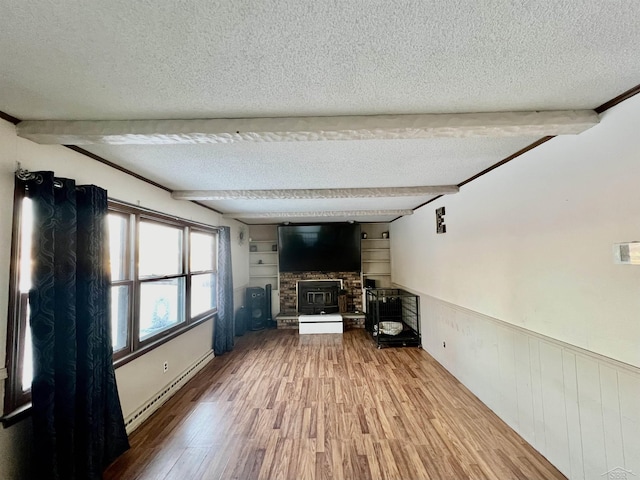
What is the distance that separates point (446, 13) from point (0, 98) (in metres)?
2.15

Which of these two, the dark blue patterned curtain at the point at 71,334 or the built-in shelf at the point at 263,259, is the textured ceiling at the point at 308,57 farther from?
the built-in shelf at the point at 263,259

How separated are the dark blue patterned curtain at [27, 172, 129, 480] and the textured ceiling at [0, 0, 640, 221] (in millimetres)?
601

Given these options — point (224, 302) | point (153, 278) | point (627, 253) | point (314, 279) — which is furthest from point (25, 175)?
point (314, 279)

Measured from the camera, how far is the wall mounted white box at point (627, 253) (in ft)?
4.76

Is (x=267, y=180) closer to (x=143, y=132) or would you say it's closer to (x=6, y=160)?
(x=143, y=132)

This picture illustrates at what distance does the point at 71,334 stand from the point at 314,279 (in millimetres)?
5073

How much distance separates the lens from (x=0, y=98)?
141 centimetres

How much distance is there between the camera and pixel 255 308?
622 cm

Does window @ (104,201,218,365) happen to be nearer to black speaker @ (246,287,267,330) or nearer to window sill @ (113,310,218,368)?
window sill @ (113,310,218,368)

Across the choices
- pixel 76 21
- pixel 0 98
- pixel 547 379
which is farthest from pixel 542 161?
pixel 0 98

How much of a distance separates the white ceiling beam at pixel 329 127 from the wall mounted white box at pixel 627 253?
28.7 inches

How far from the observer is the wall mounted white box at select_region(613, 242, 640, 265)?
145cm

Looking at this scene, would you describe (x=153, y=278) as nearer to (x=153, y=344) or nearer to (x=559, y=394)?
(x=153, y=344)

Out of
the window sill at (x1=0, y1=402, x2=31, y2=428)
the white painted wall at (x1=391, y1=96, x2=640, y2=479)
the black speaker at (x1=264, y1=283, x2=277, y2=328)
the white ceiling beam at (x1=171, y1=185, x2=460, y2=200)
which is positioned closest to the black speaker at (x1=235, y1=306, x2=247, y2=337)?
the black speaker at (x1=264, y1=283, x2=277, y2=328)
